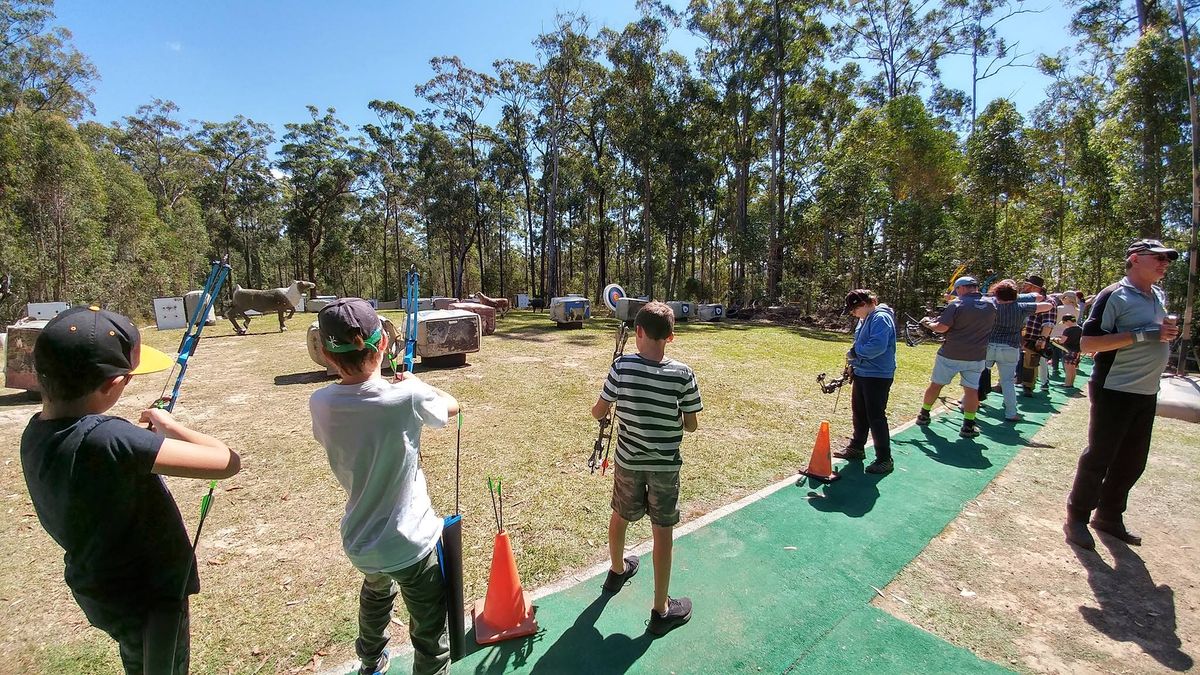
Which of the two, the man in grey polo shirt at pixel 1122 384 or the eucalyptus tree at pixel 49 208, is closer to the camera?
the man in grey polo shirt at pixel 1122 384

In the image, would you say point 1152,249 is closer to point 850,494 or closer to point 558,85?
point 850,494

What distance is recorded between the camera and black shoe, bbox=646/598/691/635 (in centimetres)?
263

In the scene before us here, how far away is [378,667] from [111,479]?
1406 mm

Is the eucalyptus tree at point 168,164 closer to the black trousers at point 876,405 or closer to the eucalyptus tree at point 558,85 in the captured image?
the eucalyptus tree at point 558,85

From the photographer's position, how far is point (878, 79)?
27078 mm

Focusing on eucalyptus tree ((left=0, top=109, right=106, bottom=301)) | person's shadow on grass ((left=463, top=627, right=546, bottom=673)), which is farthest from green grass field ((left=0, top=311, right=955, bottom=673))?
eucalyptus tree ((left=0, top=109, right=106, bottom=301))

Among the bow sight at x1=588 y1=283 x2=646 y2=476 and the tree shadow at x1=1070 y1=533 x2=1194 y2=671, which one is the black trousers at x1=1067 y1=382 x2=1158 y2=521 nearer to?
the tree shadow at x1=1070 y1=533 x2=1194 y2=671

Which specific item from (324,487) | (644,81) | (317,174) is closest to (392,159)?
(317,174)

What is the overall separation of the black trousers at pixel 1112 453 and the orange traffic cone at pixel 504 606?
398 centimetres

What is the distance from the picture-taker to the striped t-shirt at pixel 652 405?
2.51 m

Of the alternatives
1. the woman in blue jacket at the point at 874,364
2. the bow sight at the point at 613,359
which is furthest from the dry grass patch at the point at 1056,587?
the bow sight at the point at 613,359

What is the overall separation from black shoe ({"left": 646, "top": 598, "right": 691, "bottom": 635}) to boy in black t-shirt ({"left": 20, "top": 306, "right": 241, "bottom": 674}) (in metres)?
2.02

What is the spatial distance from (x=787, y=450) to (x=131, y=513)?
528cm

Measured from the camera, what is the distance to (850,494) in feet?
14.2
